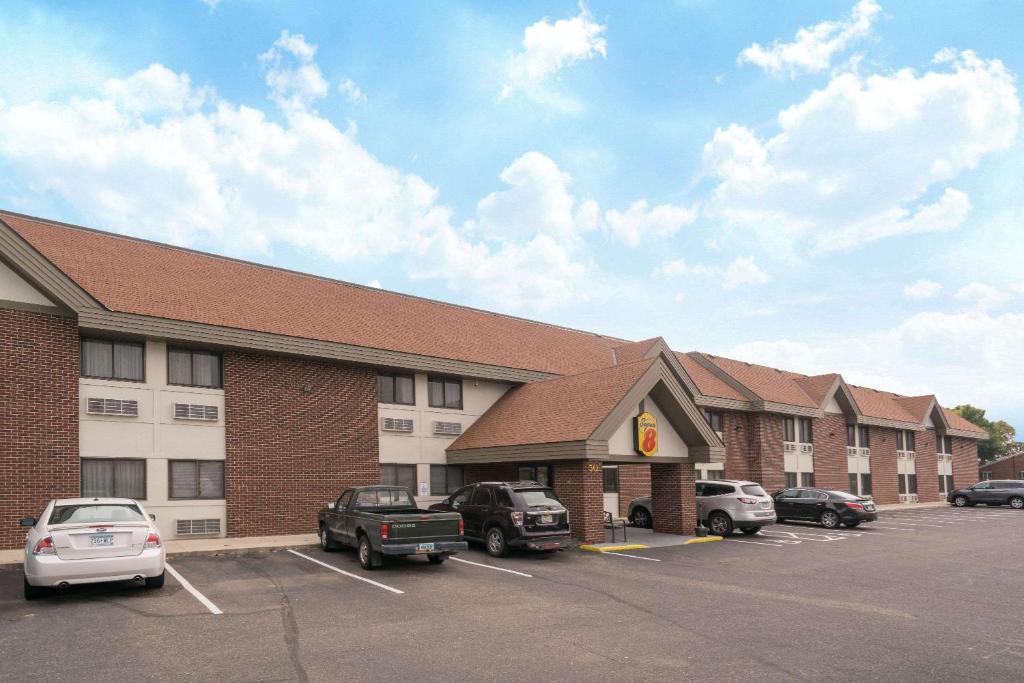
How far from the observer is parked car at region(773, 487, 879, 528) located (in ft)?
84.6

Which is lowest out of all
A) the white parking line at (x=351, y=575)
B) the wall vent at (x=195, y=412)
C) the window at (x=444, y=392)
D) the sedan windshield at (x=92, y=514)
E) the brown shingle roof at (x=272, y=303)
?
the white parking line at (x=351, y=575)

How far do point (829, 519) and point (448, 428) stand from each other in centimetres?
1350

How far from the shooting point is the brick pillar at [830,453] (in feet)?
123

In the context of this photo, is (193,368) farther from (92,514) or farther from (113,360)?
(92,514)

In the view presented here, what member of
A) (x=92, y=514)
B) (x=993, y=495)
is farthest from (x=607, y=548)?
(x=993, y=495)

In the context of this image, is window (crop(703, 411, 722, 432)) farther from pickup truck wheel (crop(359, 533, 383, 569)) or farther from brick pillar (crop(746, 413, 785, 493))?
pickup truck wheel (crop(359, 533, 383, 569))

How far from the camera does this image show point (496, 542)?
16.7 m

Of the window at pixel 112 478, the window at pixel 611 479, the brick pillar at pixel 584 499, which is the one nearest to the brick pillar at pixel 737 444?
the window at pixel 611 479

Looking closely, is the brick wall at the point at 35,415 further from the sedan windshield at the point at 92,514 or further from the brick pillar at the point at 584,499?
the brick pillar at the point at 584,499

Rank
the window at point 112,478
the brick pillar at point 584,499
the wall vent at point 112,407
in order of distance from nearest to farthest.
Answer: the window at point 112,478
the wall vent at point 112,407
the brick pillar at point 584,499

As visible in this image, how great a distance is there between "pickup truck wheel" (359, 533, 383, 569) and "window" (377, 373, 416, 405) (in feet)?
27.6

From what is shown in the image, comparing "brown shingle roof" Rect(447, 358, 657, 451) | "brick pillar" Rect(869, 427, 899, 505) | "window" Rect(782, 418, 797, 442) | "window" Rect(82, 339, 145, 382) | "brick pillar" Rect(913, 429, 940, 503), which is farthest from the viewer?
"brick pillar" Rect(913, 429, 940, 503)

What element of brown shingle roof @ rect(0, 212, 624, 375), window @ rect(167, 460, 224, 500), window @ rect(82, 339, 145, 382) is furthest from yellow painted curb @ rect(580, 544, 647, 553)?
window @ rect(82, 339, 145, 382)

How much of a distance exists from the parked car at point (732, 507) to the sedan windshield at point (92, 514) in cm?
1557
